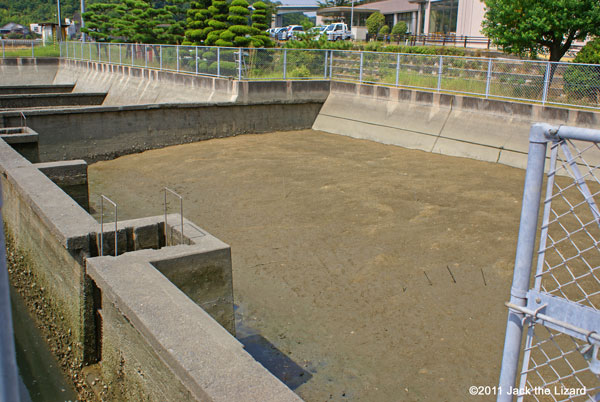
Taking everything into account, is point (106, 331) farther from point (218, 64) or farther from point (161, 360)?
point (218, 64)

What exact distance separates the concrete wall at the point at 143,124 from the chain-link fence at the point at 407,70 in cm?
139

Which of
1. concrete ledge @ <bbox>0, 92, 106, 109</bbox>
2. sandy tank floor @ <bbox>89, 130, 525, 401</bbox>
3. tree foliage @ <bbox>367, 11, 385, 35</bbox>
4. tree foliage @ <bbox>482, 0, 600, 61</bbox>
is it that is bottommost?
sandy tank floor @ <bbox>89, 130, 525, 401</bbox>

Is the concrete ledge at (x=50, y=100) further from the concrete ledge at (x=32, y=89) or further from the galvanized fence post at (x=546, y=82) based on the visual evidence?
the galvanized fence post at (x=546, y=82)

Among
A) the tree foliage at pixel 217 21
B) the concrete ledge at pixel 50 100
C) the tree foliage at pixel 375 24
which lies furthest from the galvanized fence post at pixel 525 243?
the tree foliage at pixel 375 24

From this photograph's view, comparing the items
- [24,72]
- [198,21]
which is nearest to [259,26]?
[198,21]

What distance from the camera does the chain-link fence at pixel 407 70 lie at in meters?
13.5

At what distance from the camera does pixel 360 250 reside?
896 cm

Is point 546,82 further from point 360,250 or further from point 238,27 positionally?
point 238,27

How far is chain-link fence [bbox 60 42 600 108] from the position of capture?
13453 millimetres

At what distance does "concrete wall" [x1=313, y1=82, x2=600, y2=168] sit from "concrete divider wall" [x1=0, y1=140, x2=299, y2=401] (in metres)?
9.77

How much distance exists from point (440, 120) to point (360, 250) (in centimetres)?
800

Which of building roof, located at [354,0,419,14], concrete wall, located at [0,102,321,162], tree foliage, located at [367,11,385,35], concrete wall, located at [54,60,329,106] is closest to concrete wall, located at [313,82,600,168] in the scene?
concrete wall, located at [54,60,329,106]

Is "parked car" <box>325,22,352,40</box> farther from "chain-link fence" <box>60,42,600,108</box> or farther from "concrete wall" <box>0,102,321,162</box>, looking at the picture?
"concrete wall" <box>0,102,321,162</box>

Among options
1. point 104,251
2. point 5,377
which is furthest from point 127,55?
point 5,377
